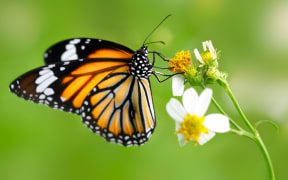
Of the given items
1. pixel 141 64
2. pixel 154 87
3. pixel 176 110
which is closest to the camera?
pixel 176 110

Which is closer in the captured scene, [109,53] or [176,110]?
[176,110]

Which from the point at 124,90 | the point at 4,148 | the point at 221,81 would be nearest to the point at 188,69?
the point at 221,81

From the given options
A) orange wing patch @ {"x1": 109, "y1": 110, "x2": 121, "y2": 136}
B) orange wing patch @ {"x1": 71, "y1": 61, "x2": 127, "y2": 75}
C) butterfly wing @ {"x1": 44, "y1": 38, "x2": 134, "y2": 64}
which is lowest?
orange wing patch @ {"x1": 109, "y1": 110, "x2": 121, "y2": 136}

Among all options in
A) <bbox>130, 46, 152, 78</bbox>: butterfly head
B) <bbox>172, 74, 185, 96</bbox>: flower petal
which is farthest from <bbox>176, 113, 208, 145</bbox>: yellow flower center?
<bbox>130, 46, 152, 78</bbox>: butterfly head

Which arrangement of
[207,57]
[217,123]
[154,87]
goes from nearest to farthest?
[217,123] → [207,57] → [154,87]

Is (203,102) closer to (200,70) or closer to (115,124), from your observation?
(200,70)

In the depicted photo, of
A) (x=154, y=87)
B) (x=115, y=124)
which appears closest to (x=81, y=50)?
(x=115, y=124)

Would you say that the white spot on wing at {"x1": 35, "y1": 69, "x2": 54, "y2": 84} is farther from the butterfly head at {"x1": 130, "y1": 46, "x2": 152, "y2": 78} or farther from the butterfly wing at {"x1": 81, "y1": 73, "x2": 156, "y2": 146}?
the butterfly head at {"x1": 130, "y1": 46, "x2": 152, "y2": 78}
